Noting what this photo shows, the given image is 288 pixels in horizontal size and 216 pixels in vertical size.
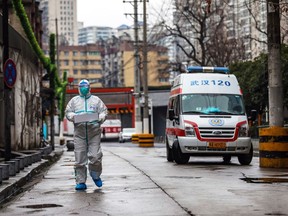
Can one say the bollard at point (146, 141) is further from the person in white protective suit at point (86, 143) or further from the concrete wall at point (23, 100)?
the person in white protective suit at point (86, 143)

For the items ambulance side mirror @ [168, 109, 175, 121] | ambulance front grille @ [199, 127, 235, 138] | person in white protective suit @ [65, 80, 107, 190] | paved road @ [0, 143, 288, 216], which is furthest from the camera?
ambulance side mirror @ [168, 109, 175, 121]

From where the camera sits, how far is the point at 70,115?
14.3 m

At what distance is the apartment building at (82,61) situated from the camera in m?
185

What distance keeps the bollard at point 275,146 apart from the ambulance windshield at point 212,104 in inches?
108

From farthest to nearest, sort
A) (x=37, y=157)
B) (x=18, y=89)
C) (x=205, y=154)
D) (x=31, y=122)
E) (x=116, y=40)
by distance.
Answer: (x=116, y=40), (x=31, y=122), (x=18, y=89), (x=37, y=157), (x=205, y=154)

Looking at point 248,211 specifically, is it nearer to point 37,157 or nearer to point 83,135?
point 83,135

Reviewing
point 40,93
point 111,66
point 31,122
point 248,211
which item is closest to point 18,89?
point 31,122

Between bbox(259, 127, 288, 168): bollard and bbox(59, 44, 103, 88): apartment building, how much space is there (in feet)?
537

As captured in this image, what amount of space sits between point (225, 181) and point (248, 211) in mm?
4848

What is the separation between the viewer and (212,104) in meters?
22.5

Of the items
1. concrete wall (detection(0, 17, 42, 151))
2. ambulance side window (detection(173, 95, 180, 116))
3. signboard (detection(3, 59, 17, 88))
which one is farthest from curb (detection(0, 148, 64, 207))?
concrete wall (detection(0, 17, 42, 151))

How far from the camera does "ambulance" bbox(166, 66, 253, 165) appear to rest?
71.2ft

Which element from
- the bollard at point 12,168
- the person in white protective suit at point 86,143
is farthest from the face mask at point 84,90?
the bollard at point 12,168

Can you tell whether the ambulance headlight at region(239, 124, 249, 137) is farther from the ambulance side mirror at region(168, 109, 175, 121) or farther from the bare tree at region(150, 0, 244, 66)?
the bare tree at region(150, 0, 244, 66)
